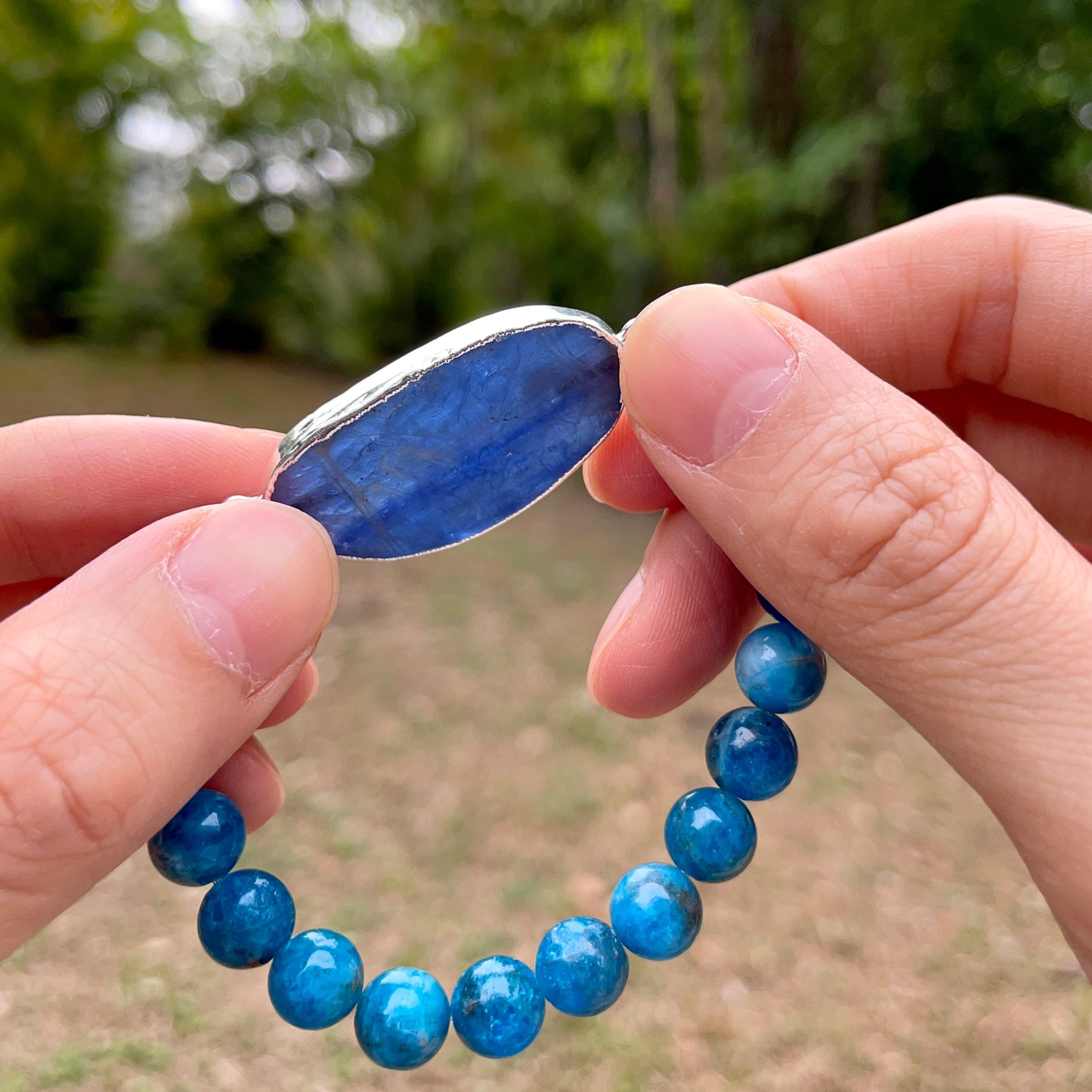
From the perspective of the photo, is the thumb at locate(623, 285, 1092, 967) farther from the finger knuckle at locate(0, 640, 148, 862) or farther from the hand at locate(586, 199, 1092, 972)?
the finger knuckle at locate(0, 640, 148, 862)

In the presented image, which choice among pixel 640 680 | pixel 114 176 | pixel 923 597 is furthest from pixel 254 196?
pixel 923 597

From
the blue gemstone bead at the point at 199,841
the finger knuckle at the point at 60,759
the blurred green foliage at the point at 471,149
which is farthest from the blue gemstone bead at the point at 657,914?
the blurred green foliage at the point at 471,149

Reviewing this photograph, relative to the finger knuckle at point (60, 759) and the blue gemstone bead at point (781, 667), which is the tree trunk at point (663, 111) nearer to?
the blue gemstone bead at point (781, 667)

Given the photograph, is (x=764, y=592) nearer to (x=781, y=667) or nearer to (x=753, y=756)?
(x=781, y=667)

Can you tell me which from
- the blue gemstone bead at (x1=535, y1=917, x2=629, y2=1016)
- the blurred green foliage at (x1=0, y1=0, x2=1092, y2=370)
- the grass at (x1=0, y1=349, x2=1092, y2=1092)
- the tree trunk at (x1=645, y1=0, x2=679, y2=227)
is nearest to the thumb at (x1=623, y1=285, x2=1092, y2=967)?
the blue gemstone bead at (x1=535, y1=917, x2=629, y2=1016)

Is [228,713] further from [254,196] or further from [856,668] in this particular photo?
[254,196]

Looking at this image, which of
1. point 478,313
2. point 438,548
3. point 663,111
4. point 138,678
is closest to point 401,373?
point 438,548
